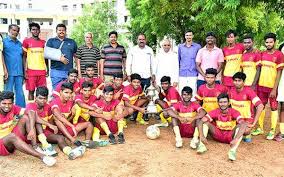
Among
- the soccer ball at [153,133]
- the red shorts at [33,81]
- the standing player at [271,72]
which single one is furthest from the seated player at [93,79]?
the standing player at [271,72]

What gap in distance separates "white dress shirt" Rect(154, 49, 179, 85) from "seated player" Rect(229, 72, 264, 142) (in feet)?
5.40

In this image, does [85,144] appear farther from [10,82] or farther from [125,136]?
[10,82]

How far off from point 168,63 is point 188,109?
1596 mm

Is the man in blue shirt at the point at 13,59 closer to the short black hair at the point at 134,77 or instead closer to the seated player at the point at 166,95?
the short black hair at the point at 134,77

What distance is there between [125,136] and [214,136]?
1811 millimetres

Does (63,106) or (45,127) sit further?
(63,106)

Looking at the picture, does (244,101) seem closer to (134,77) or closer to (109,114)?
(134,77)

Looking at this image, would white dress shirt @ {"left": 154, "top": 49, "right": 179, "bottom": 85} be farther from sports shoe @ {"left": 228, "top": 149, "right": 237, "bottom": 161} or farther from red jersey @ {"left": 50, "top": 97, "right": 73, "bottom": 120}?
sports shoe @ {"left": 228, "top": 149, "right": 237, "bottom": 161}

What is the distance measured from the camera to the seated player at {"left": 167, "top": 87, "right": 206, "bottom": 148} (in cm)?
723

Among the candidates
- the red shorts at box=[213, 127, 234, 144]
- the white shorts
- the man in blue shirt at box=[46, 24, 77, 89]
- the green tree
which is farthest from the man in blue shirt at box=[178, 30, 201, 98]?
the green tree

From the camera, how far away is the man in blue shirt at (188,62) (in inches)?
331

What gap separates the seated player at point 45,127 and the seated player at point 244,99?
316cm

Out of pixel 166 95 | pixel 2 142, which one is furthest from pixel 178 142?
pixel 2 142

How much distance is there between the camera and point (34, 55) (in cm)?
833
